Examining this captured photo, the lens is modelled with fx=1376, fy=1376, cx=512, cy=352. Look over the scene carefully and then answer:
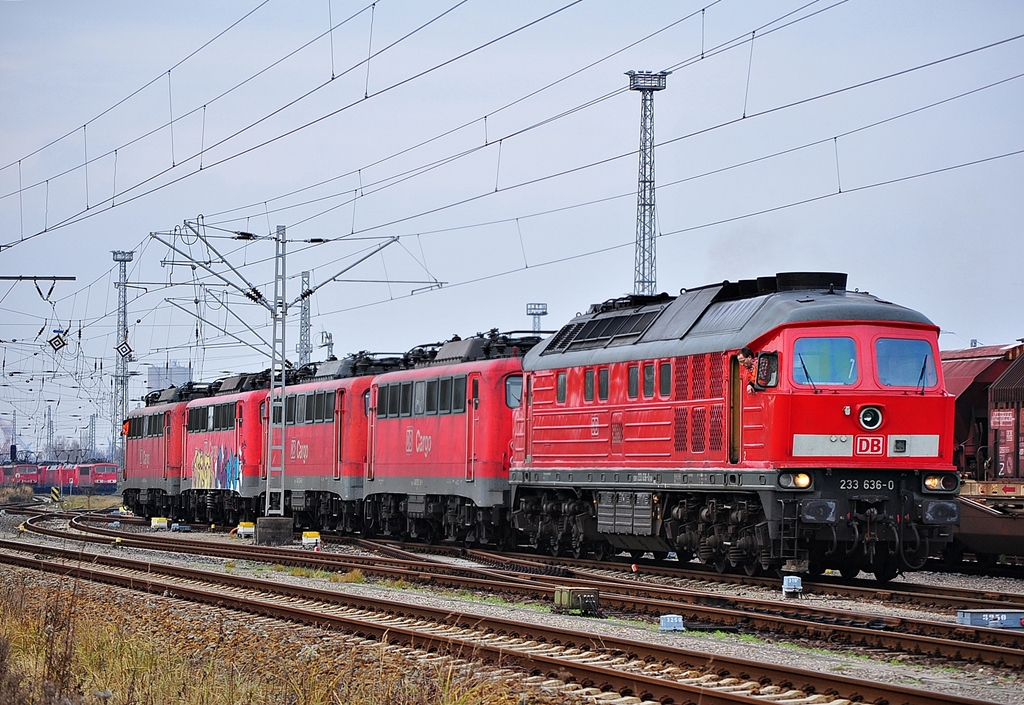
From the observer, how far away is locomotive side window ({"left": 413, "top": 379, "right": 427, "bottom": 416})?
33062 mm

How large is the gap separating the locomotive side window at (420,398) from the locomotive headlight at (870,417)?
1502 cm

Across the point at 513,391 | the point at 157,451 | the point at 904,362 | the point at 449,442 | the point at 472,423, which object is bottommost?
the point at 157,451

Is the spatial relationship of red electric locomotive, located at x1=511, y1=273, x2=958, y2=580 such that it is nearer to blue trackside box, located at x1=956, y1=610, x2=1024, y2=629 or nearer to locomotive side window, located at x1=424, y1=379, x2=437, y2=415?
blue trackside box, located at x1=956, y1=610, x2=1024, y2=629

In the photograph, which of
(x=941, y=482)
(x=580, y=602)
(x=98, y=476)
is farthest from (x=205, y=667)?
(x=98, y=476)

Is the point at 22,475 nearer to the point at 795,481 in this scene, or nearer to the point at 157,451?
the point at 157,451

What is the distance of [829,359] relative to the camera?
19.9m

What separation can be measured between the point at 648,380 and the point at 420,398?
11.0 m

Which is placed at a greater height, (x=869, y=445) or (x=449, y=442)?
(x=869, y=445)

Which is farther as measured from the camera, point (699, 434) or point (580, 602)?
point (699, 434)

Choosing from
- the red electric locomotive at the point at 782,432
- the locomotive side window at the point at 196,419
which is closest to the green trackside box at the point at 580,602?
the red electric locomotive at the point at 782,432

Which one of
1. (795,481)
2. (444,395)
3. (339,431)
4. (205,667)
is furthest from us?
(339,431)

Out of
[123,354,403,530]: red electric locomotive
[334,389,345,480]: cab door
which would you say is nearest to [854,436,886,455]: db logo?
[123,354,403,530]: red electric locomotive

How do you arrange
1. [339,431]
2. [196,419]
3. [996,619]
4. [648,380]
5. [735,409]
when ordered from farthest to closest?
[196,419]
[339,431]
[648,380]
[735,409]
[996,619]

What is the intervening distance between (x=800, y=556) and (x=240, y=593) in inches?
337
